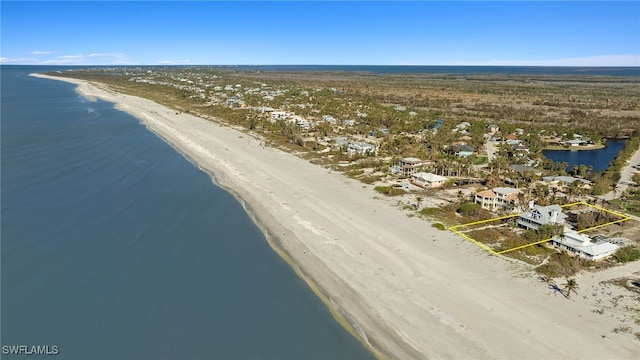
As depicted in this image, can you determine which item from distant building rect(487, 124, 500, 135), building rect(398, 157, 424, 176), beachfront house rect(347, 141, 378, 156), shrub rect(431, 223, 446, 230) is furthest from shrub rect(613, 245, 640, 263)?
distant building rect(487, 124, 500, 135)

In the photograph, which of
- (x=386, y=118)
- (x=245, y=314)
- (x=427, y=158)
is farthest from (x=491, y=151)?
(x=245, y=314)

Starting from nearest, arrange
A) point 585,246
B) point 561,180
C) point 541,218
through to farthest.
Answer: point 585,246 < point 541,218 < point 561,180

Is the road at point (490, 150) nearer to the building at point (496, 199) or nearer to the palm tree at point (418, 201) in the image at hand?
the building at point (496, 199)

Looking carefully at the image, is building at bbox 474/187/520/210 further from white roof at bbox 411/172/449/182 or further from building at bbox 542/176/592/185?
building at bbox 542/176/592/185

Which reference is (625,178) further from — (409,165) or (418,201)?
(418,201)

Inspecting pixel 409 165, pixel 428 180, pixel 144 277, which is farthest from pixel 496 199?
pixel 144 277
